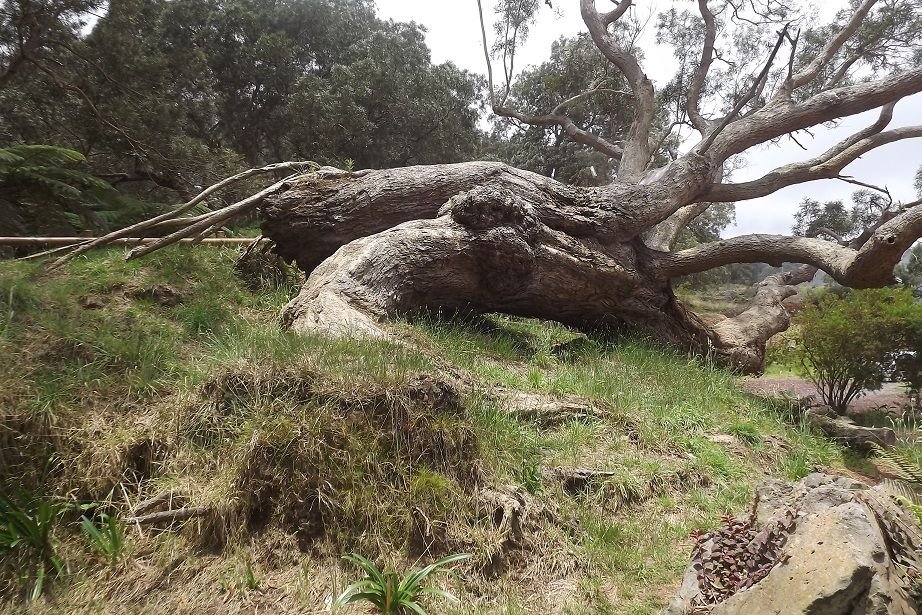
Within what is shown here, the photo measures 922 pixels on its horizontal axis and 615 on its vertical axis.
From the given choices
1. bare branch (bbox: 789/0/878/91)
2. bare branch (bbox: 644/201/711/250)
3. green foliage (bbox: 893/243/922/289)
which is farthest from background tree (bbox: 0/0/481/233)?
green foliage (bbox: 893/243/922/289)

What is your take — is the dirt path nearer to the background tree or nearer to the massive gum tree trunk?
the massive gum tree trunk

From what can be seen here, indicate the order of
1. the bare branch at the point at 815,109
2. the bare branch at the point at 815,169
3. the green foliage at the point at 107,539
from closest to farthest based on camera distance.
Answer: the green foliage at the point at 107,539
the bare branch at the point at 815,109
the bare branch at the point at 815,169

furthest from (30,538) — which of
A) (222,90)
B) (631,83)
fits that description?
(222,90)

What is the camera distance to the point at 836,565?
4.85 ft

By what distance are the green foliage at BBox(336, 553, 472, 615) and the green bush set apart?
22.6ft

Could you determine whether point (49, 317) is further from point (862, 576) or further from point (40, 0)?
point (40, 0)

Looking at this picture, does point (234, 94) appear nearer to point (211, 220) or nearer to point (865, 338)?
point (211, 220)

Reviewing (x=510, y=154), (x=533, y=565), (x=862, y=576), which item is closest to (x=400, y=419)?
(x=533, y=565)

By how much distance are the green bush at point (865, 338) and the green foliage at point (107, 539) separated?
789 cm

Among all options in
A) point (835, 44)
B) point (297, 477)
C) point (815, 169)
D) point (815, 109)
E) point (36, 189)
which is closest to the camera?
point (297, 477)

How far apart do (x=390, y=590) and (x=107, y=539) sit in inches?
46.1

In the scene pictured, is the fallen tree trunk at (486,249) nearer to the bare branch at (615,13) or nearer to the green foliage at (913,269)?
the bare branch at (615,13)

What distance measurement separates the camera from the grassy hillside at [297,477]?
189 cm

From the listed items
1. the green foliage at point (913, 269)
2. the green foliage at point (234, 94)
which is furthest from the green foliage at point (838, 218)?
the green foliage at point (234, 94)
